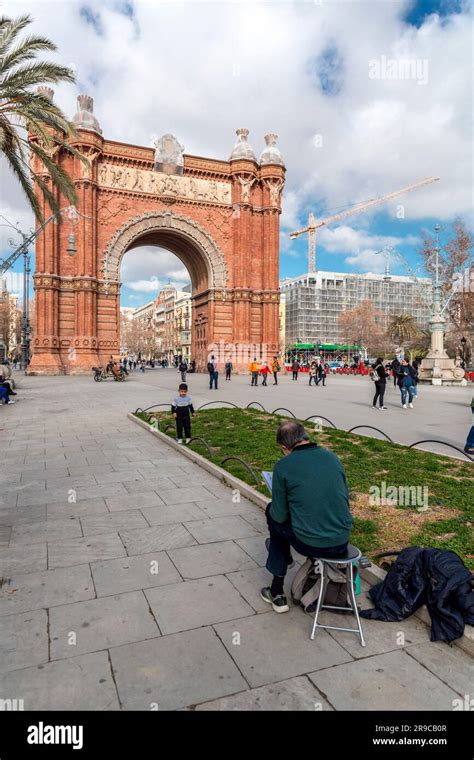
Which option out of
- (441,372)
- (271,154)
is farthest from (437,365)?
(271,154)

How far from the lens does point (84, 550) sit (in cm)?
414

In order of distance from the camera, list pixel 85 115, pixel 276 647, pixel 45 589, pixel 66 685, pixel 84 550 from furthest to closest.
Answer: pixel 85 115 < pixel 84 550 < pixel 45 589 < pixel 276 647 < pixel 66 685

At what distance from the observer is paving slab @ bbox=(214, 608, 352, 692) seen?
2535 mm

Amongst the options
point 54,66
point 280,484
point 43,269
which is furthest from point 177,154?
point 280,484

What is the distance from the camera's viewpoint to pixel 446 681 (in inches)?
97.9

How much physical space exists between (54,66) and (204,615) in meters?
11.7

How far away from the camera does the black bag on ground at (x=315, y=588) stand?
306cm

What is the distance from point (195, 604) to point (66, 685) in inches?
41.3

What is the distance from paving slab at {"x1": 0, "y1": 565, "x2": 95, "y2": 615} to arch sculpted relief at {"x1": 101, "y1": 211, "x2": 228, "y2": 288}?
3429 cm

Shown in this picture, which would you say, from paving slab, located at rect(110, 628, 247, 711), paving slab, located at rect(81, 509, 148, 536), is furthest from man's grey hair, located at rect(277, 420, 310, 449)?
paving slab, located at rect(81, 509, 148, 536)

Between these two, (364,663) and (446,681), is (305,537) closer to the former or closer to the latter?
(364,663)

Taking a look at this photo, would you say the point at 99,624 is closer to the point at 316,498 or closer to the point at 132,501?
the point at 316,498

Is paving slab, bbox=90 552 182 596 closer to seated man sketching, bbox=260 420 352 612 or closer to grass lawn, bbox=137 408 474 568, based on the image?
seated man sketching, bbox=260 420 352 612

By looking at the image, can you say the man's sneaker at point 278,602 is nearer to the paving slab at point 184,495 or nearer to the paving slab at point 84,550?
the paving slab at point 84,550
